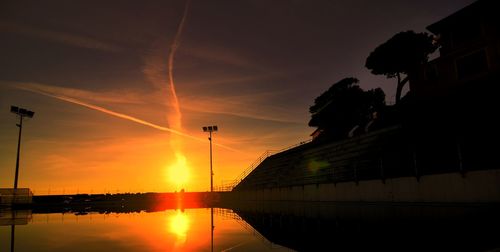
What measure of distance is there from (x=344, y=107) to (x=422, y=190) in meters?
41.0

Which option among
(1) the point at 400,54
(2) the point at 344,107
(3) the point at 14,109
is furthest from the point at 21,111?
(1) the point at 400,54

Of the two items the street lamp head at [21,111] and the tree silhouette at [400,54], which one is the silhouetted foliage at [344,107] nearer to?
the tree silhouette at [400,54]

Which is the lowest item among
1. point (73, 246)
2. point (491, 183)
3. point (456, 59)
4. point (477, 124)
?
point (73, 246)

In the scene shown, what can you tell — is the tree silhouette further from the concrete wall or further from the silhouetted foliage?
the concrete wall

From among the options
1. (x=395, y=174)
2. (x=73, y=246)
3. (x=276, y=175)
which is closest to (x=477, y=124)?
(x=395, y=174)

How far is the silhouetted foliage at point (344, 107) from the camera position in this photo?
6169 centimetres

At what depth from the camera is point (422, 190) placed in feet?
76.0

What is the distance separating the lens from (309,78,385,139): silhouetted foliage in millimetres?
61688

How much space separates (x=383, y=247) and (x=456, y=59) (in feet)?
104

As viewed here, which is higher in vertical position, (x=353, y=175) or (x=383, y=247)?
(x=353, y=175)

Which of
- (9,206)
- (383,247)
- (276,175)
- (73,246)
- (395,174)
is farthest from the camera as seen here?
(9,206)

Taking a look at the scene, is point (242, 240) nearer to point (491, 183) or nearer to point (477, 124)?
point (491, 183)

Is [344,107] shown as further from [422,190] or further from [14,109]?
[14,109]

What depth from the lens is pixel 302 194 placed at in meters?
38.2
